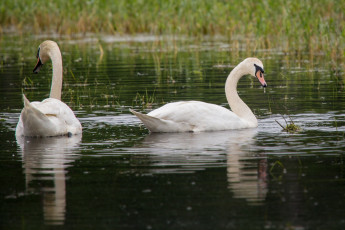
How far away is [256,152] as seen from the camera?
8711 millimetres

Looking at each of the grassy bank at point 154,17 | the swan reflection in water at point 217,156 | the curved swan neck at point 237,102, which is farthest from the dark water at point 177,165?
the grassy bank at point 154,17

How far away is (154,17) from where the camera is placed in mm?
28562

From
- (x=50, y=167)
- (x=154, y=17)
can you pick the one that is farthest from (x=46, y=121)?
(x=154, y=17)

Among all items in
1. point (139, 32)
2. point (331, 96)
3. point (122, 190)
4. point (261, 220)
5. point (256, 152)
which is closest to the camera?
point (261, 220)

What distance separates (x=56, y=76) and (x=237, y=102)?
2660 millimetres

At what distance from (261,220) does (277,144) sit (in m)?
3.41

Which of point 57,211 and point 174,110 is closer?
point 57,211

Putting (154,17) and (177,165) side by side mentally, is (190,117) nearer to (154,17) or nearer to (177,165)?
(177,165)

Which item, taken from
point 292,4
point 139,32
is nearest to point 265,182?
point 292,4

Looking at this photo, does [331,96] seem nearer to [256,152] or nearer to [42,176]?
[256,152]

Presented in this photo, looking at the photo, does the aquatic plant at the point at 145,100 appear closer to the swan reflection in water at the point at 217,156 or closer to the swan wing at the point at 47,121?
the swan reflection in water at the point at 217,156

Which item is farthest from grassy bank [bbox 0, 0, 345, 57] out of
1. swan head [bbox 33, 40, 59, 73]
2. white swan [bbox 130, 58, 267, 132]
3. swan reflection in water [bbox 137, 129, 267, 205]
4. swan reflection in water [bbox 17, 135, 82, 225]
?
swan reflection in water [bbox 17, 135, 82, 225]

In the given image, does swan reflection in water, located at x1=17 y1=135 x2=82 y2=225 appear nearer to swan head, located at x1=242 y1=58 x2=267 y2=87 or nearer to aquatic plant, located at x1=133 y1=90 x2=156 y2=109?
aquatic plant, located at x1=133 y1=90 x2=156 y2=109

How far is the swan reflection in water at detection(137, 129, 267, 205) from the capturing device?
700 cm
